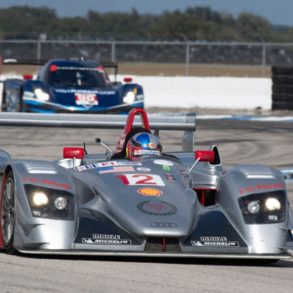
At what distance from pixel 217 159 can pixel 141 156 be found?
736mm

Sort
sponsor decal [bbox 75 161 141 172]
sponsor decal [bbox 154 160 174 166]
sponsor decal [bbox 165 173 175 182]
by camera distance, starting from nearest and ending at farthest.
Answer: sponsor decal [bbox 165 173 175 182] → sponsor decal [bbox 75 161 141 172] → sponsor decal [bbox 154 160 174 166]

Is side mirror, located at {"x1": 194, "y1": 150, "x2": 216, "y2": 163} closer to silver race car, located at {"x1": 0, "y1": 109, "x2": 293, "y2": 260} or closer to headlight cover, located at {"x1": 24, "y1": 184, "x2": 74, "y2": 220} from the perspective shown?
silver race car, located at {"x1": 0, "y1": 109, "x2": 293, "y2": 260}

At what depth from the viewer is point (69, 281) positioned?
7.13m

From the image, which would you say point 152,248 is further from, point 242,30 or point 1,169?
point 242,30

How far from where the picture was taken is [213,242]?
8258 mm

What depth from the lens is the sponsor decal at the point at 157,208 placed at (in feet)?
27.1

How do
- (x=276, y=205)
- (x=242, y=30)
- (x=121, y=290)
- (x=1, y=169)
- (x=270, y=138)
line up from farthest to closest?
(x=242, y=30) → (x=270, y=138) → (x=1, y=169) → (x=276, y=205) → (x=121, y=290)

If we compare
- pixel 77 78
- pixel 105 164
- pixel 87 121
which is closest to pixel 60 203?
pixel 105 164

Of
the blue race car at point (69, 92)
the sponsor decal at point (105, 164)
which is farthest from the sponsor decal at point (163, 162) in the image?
the blue race car at point (69, 92)

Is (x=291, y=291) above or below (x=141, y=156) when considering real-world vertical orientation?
below

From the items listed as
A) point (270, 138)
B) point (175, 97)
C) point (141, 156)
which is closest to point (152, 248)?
point (141, 156)

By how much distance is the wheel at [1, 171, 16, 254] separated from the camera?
8.33 meters

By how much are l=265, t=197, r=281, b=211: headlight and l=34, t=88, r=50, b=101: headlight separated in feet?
48.3

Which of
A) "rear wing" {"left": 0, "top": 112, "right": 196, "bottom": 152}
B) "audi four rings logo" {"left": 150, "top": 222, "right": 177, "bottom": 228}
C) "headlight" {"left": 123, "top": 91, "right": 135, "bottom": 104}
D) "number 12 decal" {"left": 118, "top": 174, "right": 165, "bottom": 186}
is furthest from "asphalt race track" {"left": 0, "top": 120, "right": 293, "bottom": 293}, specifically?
"headlight" {"left": 123, "top": 91, "right": 135, "bottom": 104}
